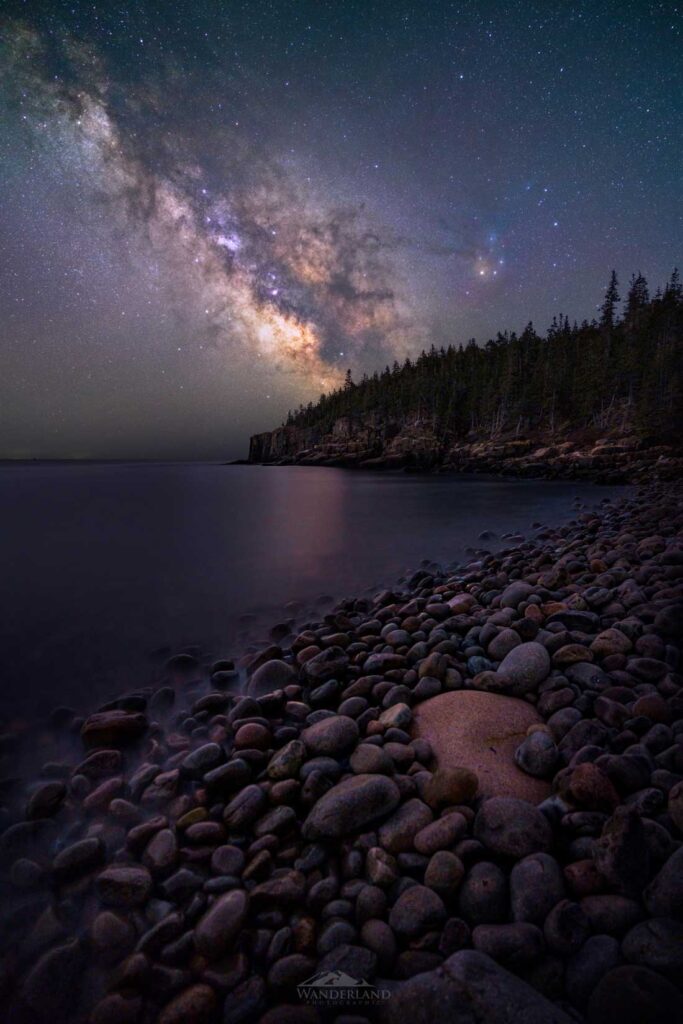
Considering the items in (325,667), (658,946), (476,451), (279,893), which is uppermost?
(476,451)

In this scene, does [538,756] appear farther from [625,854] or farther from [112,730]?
[112,730]

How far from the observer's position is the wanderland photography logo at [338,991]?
1.67 metres

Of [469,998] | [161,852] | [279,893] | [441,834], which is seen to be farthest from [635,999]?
[161,852]

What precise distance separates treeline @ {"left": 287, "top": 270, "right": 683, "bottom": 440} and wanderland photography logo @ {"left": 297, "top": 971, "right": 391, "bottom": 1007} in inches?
1977

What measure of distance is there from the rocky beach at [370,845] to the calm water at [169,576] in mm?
1320

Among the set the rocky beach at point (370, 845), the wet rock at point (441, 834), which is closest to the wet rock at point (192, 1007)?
the rocky beach at point (370, 845)

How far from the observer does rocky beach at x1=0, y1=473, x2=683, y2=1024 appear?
169 centimetres

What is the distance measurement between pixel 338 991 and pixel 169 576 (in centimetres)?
873

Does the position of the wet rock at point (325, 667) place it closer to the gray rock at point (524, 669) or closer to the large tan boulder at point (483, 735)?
the large tan boulder at point (483, 735)

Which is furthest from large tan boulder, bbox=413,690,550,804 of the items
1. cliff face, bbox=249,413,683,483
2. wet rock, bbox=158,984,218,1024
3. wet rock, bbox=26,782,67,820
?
cliff face, bbox=249,413,683,483

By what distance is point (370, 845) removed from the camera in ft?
7.68

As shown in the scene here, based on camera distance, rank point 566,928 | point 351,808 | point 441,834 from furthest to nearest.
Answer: point 351,808
point 441,834
point 566,928

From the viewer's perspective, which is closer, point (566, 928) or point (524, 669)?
point (566, 928)

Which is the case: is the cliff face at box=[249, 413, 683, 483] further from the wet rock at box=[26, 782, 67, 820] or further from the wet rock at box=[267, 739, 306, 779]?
the wet rock at box=[26, 782, 67, 820]
